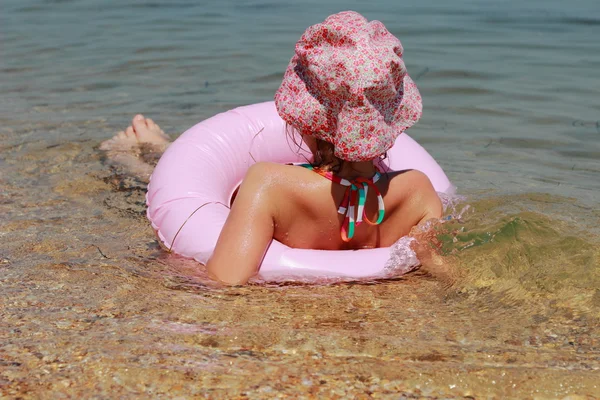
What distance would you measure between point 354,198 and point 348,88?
0.44 meters

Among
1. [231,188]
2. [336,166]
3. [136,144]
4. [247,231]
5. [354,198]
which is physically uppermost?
[336,166]

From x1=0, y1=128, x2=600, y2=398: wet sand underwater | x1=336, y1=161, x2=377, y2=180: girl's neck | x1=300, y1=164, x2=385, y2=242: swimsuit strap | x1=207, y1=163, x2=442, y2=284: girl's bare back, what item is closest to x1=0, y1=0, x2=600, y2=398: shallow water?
x1=0, y1=128, x2=600, y2=398: wet sand underwater

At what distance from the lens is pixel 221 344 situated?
7.79ft

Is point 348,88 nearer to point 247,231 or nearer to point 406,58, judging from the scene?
point 247,231

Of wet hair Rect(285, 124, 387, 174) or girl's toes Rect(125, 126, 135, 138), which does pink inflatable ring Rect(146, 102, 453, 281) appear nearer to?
wet hair Rect(285, 124, 387, 174)

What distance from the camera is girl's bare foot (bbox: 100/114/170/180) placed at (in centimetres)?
494

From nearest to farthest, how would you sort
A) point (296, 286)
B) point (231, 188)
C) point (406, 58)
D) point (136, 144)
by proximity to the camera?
point (296, 286) < point (231, 188) < point (136, 144) < point (406, 58)

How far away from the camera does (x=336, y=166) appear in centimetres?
281

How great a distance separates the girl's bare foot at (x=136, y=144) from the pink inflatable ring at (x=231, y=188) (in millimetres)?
1347

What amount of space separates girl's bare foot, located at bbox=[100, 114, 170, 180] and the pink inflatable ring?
1.35 metres

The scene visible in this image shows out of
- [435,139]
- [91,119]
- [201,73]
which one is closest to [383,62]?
[435,139]

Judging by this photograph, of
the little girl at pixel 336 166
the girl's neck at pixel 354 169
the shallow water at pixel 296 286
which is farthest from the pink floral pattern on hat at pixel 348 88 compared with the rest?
the shallow water at pixel 296 286

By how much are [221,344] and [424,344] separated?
634mm

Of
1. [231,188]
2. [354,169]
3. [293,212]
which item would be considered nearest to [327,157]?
[354,169]
